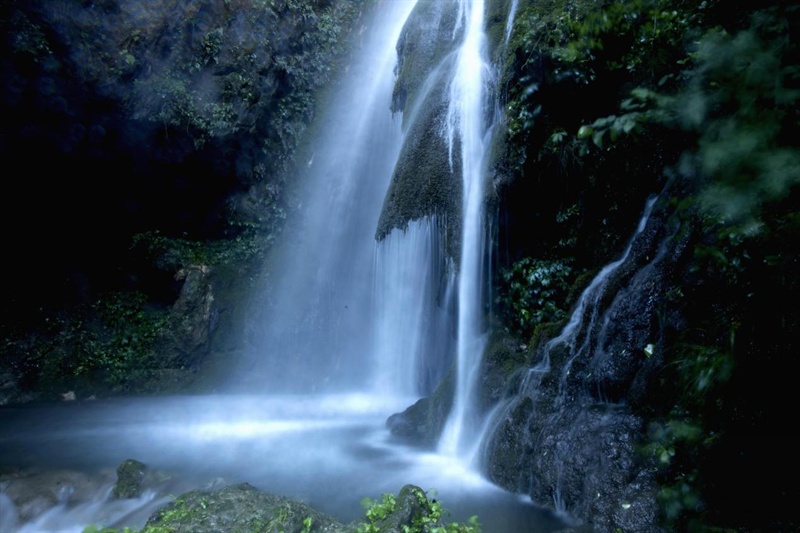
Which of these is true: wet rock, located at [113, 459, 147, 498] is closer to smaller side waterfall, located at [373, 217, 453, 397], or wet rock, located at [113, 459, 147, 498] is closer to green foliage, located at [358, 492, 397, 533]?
green foliage, located at [358, 492, 397, 533]

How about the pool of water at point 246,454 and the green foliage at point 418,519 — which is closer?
the green foliage at point 418,519

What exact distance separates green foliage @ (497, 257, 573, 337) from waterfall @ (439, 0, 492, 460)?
57cm

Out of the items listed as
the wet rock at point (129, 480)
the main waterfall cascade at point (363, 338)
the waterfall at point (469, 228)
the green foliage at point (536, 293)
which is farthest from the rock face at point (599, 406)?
the wet rock at point (129, 480)

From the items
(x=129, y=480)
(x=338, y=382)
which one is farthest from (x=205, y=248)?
(x=129, y=480)

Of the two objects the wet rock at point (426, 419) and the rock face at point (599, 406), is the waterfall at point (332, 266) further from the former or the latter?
the rock face at point (599, 406)

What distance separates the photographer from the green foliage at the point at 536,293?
6.45 metres

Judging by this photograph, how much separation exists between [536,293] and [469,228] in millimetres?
1470

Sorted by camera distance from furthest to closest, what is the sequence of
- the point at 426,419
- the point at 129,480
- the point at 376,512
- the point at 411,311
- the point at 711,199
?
1. the point at 411,311
2. the point at 426,419
3. the point at 129,480
4. the point at 376,512
5. the point at 711,199

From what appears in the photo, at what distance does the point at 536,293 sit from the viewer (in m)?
6.61

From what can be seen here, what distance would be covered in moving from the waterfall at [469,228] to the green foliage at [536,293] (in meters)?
0.57

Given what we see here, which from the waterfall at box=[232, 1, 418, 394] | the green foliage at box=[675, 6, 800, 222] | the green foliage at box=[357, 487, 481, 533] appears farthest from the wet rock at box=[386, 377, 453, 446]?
the green foliage at box=[675, 6, 800, 222]

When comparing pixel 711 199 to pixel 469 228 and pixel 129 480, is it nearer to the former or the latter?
pixel 469 228

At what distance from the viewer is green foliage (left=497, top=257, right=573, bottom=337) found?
21.1 ft

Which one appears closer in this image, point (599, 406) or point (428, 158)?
point (599, 406)
